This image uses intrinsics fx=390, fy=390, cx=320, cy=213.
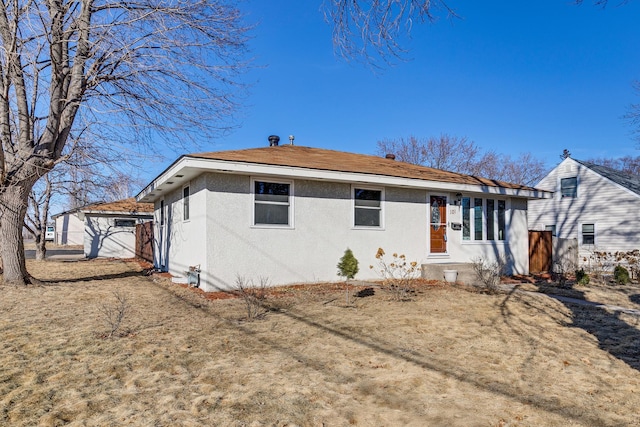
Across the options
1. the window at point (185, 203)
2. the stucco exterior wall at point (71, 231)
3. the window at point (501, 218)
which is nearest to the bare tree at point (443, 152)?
the window at point (501, 218)

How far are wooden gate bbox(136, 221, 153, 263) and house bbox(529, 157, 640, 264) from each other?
18.6m

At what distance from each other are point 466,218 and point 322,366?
9510mm

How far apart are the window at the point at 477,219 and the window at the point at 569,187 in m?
11.4


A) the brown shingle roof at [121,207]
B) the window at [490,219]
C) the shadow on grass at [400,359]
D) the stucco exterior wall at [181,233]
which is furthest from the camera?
the brown shingle roof at [121,207]

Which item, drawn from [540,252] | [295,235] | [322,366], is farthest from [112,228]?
[322,366]

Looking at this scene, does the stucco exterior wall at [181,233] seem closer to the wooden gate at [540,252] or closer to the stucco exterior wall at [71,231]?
the wooden gate at [540,252]

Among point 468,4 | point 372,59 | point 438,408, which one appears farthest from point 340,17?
point 438,408

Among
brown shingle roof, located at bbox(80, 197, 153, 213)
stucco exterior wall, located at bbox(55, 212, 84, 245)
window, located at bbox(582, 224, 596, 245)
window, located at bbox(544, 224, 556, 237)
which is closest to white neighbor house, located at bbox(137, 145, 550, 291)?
window, located at bbox(582, 224, 596, 245)

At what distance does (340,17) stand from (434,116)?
18344 mm

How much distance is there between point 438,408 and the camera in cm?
317

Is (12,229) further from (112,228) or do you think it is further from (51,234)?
(51,234)

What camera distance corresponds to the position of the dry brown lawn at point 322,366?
3051 millimetres

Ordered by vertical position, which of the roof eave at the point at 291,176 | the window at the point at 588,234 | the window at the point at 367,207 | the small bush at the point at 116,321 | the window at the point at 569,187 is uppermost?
the window at the point at 569,187

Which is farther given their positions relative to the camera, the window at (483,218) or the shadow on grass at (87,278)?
the window at (483,218)
